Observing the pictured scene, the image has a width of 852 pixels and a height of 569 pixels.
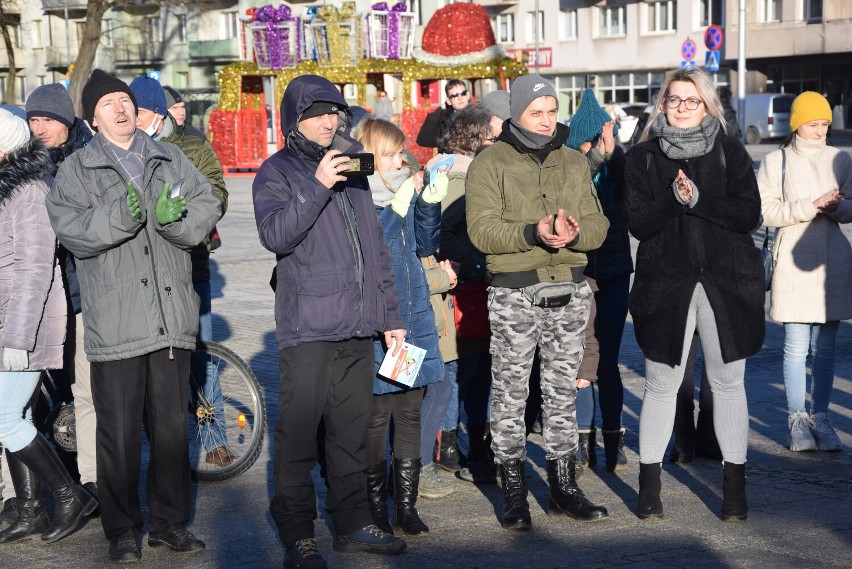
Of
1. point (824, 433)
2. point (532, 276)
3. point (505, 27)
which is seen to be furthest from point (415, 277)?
point (505, 27)

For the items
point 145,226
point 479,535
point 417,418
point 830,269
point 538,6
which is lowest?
point 479,535

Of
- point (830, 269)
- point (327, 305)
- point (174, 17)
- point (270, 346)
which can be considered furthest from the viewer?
point (174, 17)

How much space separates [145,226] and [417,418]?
151 cm

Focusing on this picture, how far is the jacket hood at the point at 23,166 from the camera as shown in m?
5.67

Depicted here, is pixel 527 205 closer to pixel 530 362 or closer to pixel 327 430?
pixel 530 362

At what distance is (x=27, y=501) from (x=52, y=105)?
1853 millimetres

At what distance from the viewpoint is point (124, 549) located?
18.0ft

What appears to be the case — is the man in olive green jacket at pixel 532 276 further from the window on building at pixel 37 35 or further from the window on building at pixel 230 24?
the window on building at pixel 37 35

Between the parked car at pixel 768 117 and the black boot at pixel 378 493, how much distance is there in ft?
147

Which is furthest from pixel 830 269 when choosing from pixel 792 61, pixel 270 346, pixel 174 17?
pixel 174 17

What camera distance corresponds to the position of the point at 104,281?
17.7ft

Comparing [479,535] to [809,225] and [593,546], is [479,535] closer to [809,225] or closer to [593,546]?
[593,546]

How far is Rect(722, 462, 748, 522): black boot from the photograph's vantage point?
5.77 meters

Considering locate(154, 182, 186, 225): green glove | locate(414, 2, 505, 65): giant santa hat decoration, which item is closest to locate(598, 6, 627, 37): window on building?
locate(414, 2, 505, 65): giant santa hat decoration
